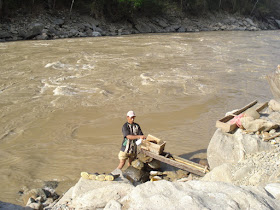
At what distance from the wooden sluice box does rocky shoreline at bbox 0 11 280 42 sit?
19099mm

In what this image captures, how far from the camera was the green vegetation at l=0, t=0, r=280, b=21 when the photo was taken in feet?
82.8

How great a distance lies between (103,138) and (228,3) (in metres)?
44.0

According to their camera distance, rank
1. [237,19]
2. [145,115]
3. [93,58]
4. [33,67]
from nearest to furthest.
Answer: [145,115]
[33,67]
[93,58]
[237,19]

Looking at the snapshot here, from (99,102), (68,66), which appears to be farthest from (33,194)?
(68,66)

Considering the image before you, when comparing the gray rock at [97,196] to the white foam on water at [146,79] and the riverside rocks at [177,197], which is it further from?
the white foam on water at [146,79]

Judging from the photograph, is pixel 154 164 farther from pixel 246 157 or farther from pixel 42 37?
pixel 42 37

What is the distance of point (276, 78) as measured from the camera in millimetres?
6262

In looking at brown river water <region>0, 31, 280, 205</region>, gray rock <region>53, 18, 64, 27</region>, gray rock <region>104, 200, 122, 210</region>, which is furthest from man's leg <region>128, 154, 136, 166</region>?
gray rock <region>53, 18, 64, 27</region>

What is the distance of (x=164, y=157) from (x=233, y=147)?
110 centimetres

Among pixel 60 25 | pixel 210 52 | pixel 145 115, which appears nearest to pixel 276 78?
pixel 145 115

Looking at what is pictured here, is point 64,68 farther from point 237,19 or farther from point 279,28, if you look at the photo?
point 279,28

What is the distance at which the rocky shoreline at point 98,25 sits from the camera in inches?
854

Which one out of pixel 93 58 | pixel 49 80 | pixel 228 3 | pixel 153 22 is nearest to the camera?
pixel 49 80

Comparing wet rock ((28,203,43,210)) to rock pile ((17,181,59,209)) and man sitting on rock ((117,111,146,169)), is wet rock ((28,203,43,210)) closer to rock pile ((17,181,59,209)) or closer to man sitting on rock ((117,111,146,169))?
rock pile ((17,181,59,209))
